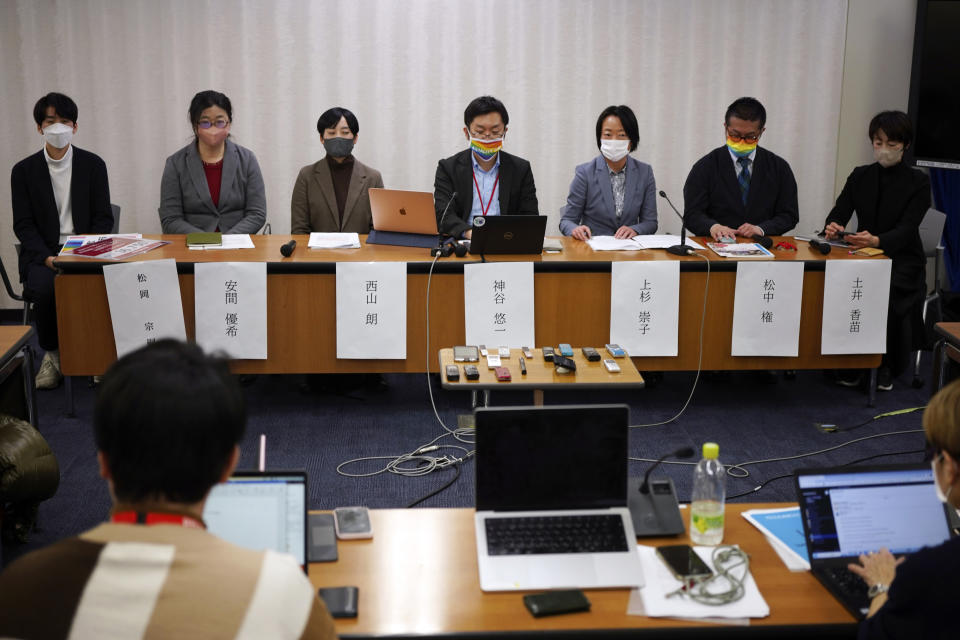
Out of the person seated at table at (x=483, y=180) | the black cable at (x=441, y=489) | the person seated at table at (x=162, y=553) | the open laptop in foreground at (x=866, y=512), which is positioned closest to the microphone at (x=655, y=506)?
the open laptop in foreground at (x=866, y=512)

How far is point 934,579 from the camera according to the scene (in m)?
1.38

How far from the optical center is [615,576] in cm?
171

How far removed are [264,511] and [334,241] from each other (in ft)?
8.96

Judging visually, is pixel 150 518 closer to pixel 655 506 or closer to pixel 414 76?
pixel 655 506

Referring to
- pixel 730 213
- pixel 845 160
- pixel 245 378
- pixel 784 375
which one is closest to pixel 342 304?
pixel 245 378

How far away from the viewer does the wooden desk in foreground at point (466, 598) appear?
62.3 inches

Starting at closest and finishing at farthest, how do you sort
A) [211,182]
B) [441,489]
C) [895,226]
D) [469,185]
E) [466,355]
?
[466,355] < [441,489] < [895,226] < [469,185] < [211,182]

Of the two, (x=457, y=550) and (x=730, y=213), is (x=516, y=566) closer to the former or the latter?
(x=457, y=550)

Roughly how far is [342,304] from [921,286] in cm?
278

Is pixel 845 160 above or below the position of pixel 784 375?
above

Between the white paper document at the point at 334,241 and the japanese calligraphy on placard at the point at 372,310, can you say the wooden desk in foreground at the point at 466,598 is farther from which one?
the white paper document at the point at 334,241

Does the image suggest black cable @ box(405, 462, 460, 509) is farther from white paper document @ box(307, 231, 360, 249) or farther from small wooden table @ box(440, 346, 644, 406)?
white paper document @ box(307, 231, 360, 249)

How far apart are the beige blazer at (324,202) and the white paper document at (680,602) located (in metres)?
3.25

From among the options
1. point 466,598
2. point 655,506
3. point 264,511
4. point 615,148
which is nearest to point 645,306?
point 615,148
